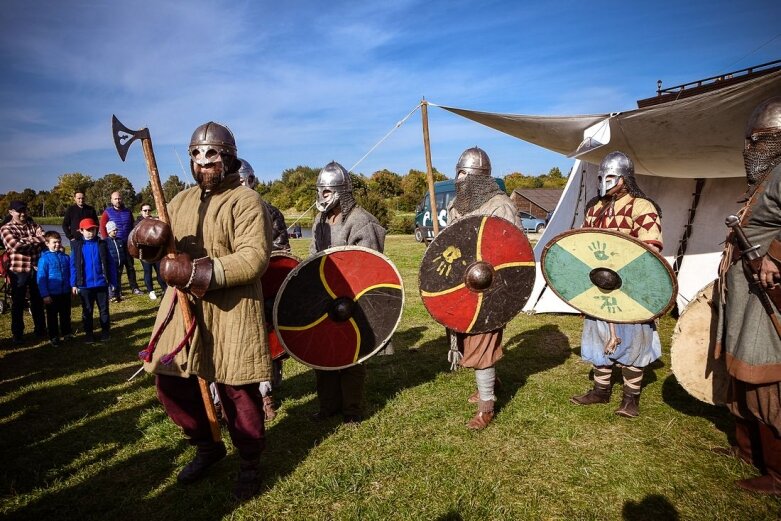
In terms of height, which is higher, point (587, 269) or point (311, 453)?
point (587, 269)

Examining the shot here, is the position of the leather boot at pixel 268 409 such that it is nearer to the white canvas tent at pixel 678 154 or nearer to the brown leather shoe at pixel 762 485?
the brown leather shoe at pixel 762 485

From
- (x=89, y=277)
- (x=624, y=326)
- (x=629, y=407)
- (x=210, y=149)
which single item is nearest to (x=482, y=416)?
(x=629, y=407)

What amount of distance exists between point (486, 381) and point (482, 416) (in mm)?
287

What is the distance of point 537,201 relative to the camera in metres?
31.5

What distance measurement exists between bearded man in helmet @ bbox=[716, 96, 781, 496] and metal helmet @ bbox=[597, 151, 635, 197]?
0.87 m

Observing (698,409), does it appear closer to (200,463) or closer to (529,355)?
(529,355)

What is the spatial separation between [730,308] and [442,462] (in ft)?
6.50

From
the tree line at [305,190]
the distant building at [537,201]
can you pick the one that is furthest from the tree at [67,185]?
the distant building at [537,201]

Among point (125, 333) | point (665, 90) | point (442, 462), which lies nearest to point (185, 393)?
point (442, 462)

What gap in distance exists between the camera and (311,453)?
2949 mm

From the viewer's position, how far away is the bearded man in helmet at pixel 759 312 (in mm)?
2242

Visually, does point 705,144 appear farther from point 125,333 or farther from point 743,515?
point 125,333

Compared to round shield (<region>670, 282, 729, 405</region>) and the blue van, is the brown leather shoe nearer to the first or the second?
Answer: round shield (<region>670, 282, 729, 405</region>)

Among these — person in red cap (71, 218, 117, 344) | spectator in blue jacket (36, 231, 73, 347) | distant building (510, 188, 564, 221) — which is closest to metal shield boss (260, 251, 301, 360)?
person in red cap (71, 218, 117, 344)
